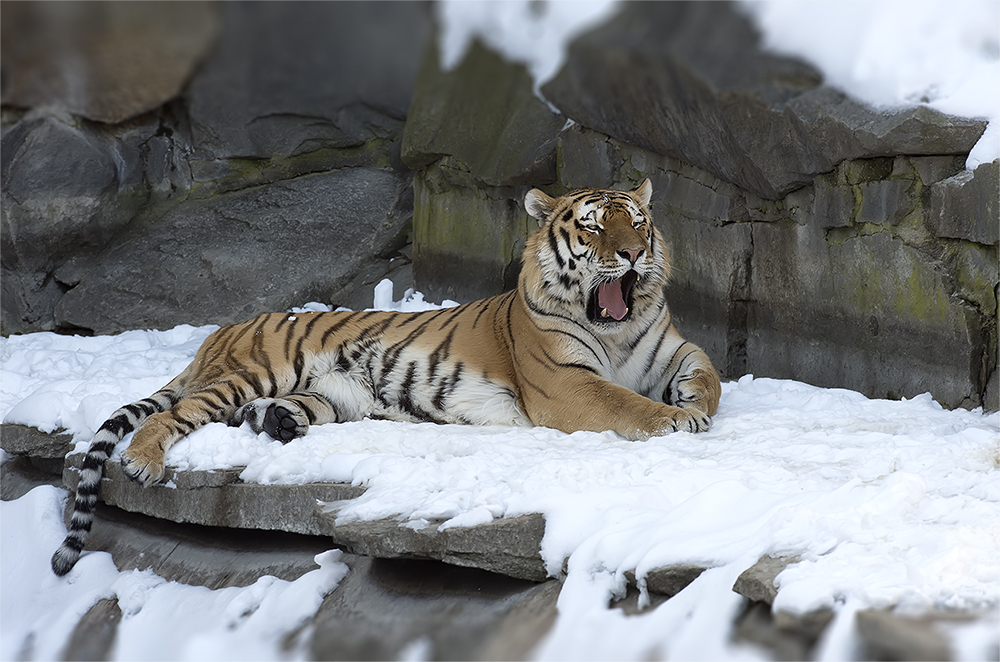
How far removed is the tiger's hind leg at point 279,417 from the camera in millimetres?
2656

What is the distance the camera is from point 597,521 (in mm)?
1719

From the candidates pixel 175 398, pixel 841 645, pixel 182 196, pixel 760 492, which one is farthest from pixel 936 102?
pixel 175 398

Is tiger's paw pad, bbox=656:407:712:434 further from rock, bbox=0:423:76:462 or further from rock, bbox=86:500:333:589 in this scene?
rock, bbox=0:423:76:462

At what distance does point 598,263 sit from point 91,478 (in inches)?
62.8

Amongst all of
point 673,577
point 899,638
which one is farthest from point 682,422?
point 899,638

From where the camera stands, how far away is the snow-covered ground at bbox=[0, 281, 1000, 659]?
133 cm

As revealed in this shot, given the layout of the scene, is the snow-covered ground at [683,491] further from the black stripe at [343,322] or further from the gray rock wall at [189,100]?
the black stripe at [343,322]

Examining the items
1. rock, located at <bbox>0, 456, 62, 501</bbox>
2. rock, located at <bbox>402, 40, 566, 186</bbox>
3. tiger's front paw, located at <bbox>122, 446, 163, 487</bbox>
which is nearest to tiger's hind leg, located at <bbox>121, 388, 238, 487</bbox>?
tiger's front paw, located at <bbox>122, 446, 163, 487</bbox>

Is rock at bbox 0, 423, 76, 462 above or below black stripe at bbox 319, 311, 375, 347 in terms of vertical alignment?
below

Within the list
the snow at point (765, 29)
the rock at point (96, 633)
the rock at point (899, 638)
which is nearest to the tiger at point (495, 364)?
the rock at point (96, 633)

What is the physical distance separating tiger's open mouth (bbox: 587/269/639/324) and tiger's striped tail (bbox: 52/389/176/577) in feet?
4.66

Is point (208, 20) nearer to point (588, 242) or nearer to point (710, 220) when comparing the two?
point (588, 242)

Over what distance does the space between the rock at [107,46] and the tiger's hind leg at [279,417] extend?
80.6 inches

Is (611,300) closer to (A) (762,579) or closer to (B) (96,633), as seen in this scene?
(A) (762,579)
